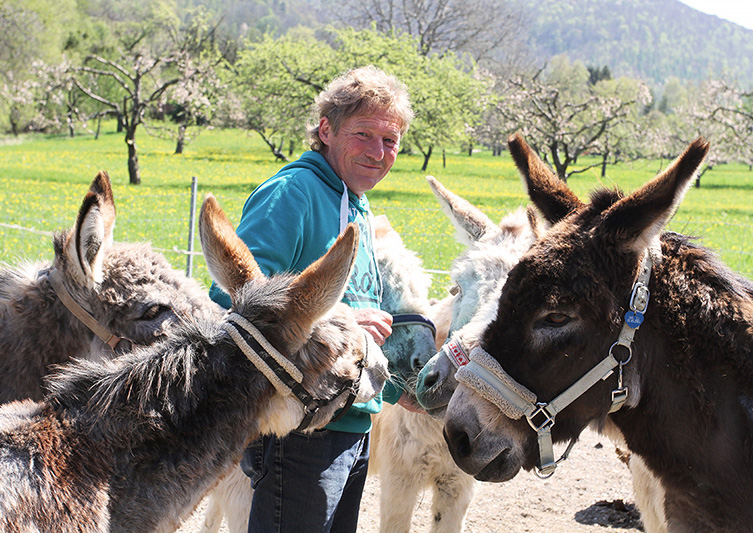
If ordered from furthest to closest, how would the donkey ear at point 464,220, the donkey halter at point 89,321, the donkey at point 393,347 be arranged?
the donkey ear at point 464,220, the donkey at point 393,347, the donkey halter at point 89,321

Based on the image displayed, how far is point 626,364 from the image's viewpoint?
210cm

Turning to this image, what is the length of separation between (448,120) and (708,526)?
31.1m

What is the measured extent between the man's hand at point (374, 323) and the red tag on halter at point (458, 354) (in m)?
0.27

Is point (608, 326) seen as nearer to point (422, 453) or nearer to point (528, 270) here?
point (528, 270)

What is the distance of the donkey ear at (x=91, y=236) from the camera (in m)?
2.57

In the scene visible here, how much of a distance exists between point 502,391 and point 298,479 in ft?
3.16

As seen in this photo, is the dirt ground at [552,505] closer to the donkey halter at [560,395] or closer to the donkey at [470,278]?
the donkey at [470,278]

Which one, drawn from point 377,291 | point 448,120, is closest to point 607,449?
point 377,291

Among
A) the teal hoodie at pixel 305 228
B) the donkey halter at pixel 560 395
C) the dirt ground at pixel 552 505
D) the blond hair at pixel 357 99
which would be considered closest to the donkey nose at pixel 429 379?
the teal hoodie at pixel 305 228

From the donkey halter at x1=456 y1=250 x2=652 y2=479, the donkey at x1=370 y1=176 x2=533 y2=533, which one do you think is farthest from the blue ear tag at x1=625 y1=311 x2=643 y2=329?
the donkey at x1=370 y1=176 x2=533 y2=533

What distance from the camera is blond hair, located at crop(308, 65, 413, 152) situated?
114 inches

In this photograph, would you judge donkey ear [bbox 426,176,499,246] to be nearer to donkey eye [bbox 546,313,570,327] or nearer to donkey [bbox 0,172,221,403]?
donkey [bbox 0,172,221,403]

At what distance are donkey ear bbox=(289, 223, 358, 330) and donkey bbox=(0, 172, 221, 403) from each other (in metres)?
0.81

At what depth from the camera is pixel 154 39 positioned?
60656 millimetres
